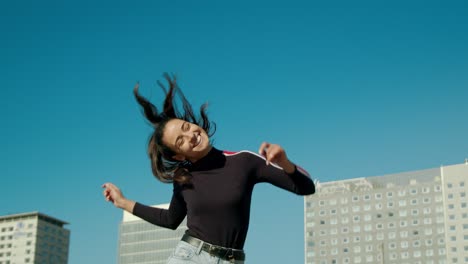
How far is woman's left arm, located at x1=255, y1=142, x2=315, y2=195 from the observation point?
5.74 m

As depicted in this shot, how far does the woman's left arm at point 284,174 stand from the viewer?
5738 mm

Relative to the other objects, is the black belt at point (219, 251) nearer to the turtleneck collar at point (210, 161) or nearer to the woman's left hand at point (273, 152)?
the turtleneck collar at point (210, 161)

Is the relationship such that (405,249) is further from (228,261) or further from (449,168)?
(228,261)

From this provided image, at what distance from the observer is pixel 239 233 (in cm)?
617

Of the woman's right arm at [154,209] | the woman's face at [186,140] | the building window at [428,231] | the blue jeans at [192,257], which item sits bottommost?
the blue jeans at [192,257]

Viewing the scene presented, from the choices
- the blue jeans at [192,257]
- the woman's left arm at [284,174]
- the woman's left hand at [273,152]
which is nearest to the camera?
the woman's left hand at [273,152]

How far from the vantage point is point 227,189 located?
620 cm

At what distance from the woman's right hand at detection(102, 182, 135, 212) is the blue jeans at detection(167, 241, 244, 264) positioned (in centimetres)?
111

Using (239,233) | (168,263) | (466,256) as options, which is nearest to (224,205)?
(239,233)

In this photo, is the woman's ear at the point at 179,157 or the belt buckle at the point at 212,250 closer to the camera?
the belt buckle at the point at 212,250

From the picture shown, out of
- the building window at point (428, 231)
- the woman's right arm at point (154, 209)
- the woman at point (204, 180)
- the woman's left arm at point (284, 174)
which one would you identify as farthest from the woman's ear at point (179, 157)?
the building window at point (428, 231)

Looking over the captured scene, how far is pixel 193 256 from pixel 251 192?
0.77 meters

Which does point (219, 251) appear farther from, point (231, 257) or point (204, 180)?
point (204, 180)

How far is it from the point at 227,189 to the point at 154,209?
1.09 metres
